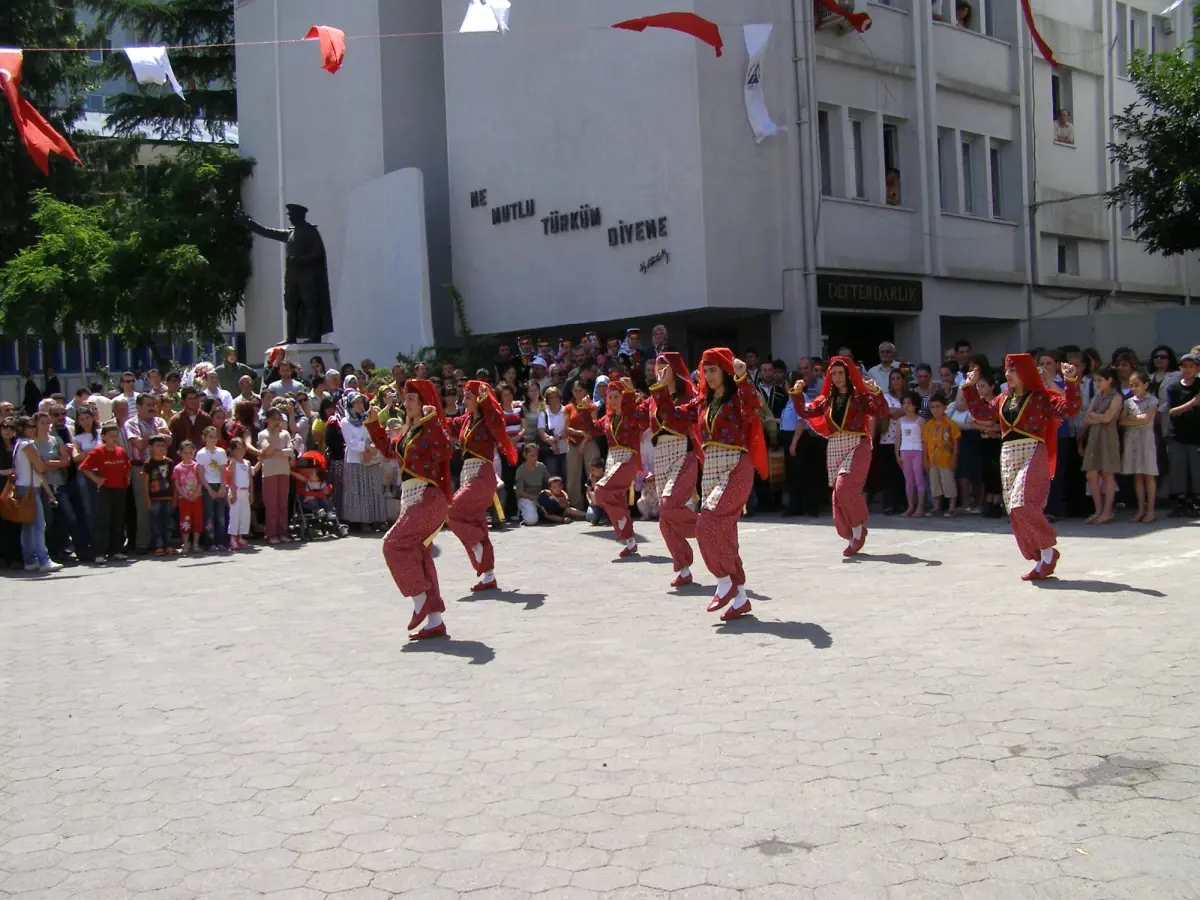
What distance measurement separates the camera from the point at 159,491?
14.4 m

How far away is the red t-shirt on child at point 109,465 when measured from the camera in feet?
45.6

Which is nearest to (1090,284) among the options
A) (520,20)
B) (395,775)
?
(520,20)

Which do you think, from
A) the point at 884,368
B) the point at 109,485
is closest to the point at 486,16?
the point at 884,368

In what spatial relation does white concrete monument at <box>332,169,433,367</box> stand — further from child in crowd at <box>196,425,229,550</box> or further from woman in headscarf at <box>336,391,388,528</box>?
child in crowd at <box>196,425,229,550</box>

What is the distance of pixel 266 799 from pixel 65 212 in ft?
90.1

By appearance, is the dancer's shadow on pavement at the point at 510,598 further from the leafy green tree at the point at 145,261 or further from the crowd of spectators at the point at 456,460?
the leafy green tree at the point at 145,261

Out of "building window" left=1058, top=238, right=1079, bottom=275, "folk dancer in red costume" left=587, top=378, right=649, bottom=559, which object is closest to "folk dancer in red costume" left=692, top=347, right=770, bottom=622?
"folk dancer in red costume" left=587, top=378, right=649, bottom=559

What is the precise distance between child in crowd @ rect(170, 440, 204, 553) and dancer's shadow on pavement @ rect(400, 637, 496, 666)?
669 cm

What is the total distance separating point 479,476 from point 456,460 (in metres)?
5.05

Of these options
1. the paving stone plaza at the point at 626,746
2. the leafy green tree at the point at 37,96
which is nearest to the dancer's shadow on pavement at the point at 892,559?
the paving stone plaza at the point at 626,746

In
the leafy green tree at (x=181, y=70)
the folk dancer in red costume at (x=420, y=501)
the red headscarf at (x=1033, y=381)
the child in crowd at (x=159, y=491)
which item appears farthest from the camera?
the leafy green tree at (x=181, y=70)

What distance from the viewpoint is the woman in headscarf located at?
15859 millimetres

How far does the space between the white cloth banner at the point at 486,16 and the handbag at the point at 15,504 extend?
8.26 metres

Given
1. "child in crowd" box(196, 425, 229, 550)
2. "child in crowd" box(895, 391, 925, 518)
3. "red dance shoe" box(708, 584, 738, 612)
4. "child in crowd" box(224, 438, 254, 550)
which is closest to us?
"red dance shoe" box(708, 584, 738, 612)
